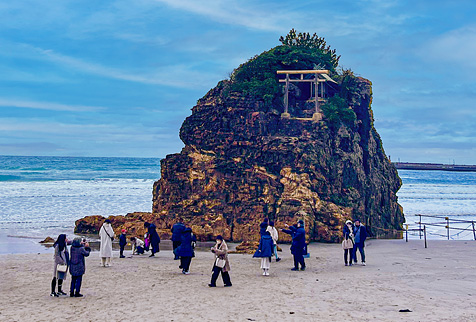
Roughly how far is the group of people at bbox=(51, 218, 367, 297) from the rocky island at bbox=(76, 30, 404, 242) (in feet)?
18.9

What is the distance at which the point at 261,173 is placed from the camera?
26766 millimetres

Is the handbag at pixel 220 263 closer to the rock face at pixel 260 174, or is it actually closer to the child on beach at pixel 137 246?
the child on beach at pixel 137 246

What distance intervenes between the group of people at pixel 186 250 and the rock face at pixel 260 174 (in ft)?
18.5

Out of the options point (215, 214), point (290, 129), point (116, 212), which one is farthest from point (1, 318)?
point (116, 212)

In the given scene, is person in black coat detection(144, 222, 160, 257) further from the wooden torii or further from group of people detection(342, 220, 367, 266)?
the wooden torii

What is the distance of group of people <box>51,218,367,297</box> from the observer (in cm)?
1252

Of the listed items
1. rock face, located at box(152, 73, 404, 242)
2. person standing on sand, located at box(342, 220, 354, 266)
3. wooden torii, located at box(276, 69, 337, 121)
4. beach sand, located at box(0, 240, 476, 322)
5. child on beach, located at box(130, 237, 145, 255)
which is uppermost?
wooden torii, located at box(276, 69, 337, 121)

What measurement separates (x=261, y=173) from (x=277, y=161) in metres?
1.19

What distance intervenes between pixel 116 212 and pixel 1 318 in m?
30.6

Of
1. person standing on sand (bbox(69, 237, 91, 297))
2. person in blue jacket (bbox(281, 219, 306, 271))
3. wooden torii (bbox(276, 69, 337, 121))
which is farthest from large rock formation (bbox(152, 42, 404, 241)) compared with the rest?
person standing on sand (bbox(69, 237, 91, 297))

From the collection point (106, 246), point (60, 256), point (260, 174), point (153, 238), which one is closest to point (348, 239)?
point (153, 238)

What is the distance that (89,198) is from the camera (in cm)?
5250

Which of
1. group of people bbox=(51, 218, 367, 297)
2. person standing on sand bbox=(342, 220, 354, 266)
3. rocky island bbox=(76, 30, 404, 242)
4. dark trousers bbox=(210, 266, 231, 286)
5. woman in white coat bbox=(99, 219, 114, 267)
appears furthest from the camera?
rocky island bbox=(76, 30, 404, 242)

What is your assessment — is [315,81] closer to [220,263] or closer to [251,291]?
[220,263]
